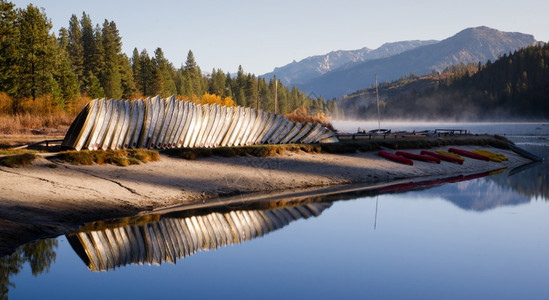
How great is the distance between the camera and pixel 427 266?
1714 centimetres

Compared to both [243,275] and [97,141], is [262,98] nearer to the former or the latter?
[97,141]

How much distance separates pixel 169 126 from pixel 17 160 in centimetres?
1081

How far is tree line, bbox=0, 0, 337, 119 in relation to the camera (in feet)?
195

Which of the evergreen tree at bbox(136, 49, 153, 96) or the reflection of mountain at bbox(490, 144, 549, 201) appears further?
the evergreen tree at bbox(136, 49, 153, 96)

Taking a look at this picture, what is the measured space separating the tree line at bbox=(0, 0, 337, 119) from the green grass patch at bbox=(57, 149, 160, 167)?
28.9m

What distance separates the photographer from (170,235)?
19781 millimetres

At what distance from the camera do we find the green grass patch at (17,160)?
24716mm

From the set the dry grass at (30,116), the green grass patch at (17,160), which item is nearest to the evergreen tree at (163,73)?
the dry grass at (30,116)

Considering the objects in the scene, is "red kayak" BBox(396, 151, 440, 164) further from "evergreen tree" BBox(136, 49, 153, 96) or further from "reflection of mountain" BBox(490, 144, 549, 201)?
"evergreen tree" BBox(136, 49, 153, 96)

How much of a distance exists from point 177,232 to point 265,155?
56.2ft

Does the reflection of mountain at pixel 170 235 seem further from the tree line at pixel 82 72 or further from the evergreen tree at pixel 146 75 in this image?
the evergreen tree at pixel 146 75

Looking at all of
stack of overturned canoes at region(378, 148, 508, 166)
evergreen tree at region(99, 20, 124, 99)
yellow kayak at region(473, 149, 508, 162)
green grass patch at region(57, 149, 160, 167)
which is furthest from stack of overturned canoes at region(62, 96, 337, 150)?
evergreen tree at region(99, 20, 124, 99)

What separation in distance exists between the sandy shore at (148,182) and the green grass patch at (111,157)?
58 centimetres

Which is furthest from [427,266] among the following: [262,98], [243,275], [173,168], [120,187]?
[262,98]
